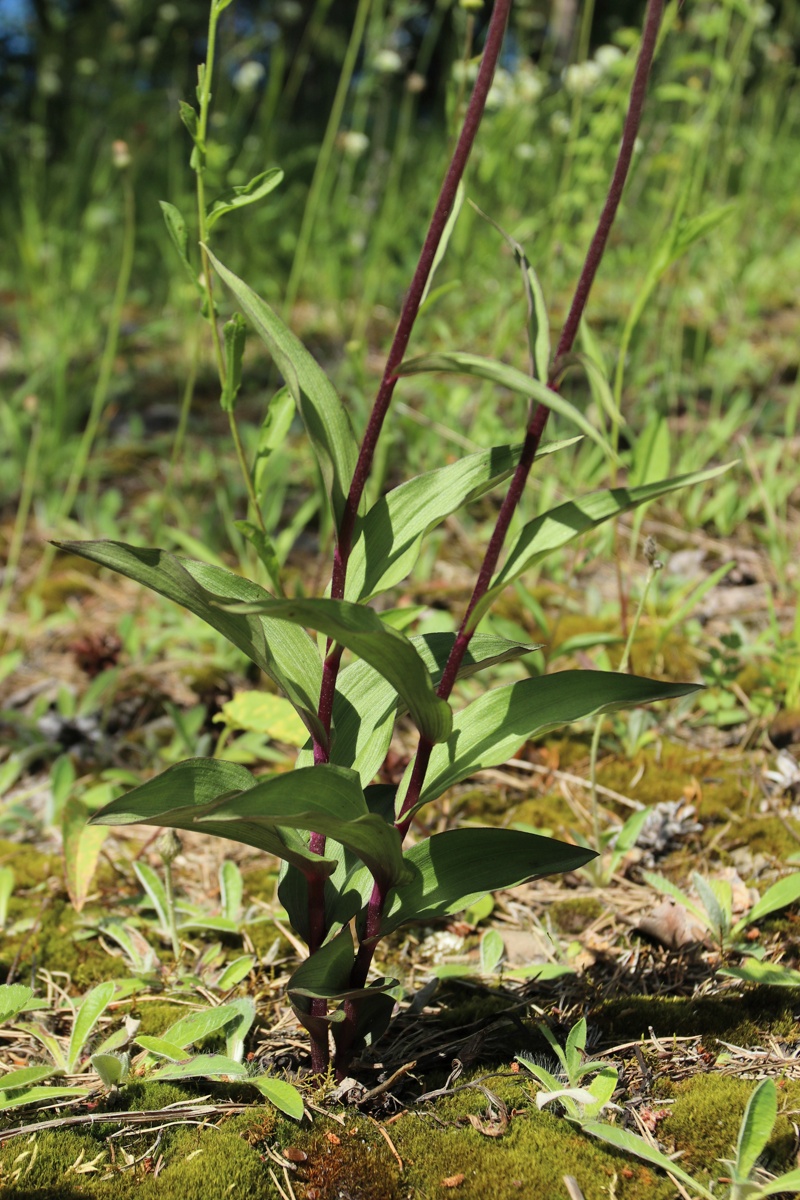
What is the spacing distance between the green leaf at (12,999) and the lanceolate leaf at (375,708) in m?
0.40

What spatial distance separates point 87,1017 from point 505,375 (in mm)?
883

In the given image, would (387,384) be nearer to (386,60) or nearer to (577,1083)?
(577,1083)

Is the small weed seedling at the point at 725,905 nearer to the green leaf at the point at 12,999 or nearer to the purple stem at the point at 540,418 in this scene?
the purple stem at the point at 540,418

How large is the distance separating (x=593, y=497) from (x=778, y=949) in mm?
763

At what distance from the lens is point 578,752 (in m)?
1.82

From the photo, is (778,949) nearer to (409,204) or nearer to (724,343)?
(724,343)

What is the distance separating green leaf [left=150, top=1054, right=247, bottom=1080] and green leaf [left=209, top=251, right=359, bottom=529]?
0.59 meters

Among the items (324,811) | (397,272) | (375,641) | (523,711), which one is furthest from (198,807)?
(397,272)

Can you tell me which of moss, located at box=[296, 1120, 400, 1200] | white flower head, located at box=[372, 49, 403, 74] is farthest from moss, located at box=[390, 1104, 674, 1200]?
white flower head, located at box=[372, 49, 403, 74]

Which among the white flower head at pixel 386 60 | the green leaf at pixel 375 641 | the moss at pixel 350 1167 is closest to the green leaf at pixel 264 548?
the green leaf at pixel 375 641

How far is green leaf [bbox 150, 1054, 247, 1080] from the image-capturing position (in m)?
0.98

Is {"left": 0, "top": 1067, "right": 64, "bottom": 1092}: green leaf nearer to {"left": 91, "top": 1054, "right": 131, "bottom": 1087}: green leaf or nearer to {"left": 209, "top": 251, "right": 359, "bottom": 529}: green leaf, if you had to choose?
{"left": 91, "top": 1054, "right": 131, "bottom": 1087}: green leaf

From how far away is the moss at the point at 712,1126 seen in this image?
0.90 metres

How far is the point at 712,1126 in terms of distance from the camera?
3.06 feet
